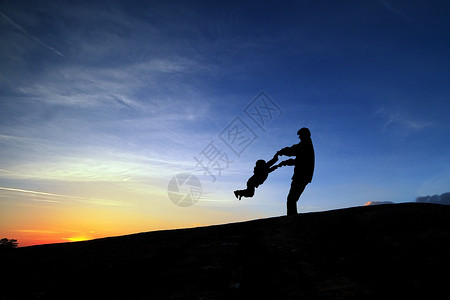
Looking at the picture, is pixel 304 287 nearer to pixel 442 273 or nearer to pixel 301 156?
pixel 442 273

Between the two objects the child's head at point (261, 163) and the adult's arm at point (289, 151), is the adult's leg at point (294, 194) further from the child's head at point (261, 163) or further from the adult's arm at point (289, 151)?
the child's head at point (261, 163)

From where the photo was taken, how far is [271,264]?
3836 millimetres

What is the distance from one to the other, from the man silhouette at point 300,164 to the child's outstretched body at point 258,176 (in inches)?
16.0

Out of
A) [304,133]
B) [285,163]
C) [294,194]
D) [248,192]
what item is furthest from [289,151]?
[248,192]

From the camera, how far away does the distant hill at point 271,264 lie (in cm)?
314

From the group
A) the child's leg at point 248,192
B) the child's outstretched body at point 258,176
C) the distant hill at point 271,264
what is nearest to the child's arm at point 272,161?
the child's outstretched body at point 258,176

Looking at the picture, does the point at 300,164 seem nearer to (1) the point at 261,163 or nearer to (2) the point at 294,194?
(2) the point at 294,194

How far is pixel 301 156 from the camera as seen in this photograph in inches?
352

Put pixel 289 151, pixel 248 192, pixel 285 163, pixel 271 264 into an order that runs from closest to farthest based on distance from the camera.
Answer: pixel 271 264, pixel 248 192, pixel 289 151, pixel 285 163

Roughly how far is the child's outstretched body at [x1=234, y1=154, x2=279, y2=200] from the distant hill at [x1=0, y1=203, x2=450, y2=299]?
2.68m

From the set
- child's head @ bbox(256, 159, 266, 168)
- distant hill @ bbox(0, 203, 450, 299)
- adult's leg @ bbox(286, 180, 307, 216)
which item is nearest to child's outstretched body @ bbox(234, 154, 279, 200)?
child's head @ bbox(256, 159, 266, 168)

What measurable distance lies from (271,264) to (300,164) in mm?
5663

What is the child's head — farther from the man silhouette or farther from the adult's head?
the adult's head

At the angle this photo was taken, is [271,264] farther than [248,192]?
No
